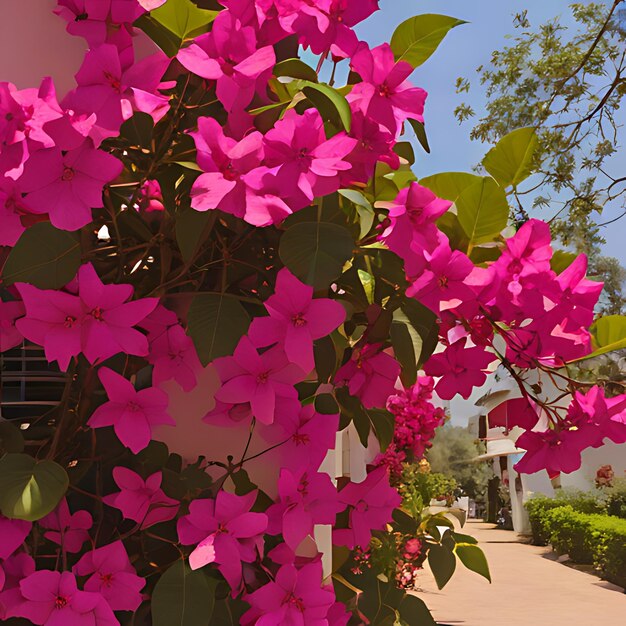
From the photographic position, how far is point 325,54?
82 centimetres

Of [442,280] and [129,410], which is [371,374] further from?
[129,410]

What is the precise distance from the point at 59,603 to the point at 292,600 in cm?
24

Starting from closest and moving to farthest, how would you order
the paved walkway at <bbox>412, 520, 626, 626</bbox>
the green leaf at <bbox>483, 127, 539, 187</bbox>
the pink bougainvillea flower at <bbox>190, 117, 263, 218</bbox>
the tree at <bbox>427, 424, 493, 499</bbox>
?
the pink bougainvillea flower at <bbox>190, 117, 263, 218</bbox> < the green leaf at <bbox>483, 127, 539, 187</bbox> < the paved walkway at <bbox>412, 520, 626, 626</bbox> < the tree at <bbox>427, 424, 493, 499</bbox>

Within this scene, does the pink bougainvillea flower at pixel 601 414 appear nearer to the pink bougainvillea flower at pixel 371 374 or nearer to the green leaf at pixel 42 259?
the pink bougainvillea flower at pixel 371 374

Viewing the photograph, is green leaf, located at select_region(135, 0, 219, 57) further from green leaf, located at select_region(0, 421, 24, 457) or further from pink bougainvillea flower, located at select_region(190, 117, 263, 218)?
green leaf, located at select_region(0, 421, 24, 457)

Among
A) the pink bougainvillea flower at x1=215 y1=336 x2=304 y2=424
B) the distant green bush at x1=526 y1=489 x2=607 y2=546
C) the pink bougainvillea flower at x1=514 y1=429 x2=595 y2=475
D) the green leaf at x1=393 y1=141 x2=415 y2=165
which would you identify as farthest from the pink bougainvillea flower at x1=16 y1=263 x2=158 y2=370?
the distant green bush at x1=526 y1=489 x2=607 y2=546

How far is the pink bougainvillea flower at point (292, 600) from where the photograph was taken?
30.8 inches

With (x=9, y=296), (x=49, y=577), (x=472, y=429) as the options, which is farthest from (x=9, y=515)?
(x=472, y=429)

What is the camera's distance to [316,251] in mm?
643

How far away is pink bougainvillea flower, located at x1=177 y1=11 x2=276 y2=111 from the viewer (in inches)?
27.8

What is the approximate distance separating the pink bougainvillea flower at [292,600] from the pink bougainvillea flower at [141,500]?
0.45ft

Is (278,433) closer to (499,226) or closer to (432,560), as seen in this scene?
(499,226)

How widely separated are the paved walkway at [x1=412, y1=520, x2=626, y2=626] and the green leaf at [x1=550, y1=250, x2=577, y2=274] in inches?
351

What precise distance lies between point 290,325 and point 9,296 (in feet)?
1.16
